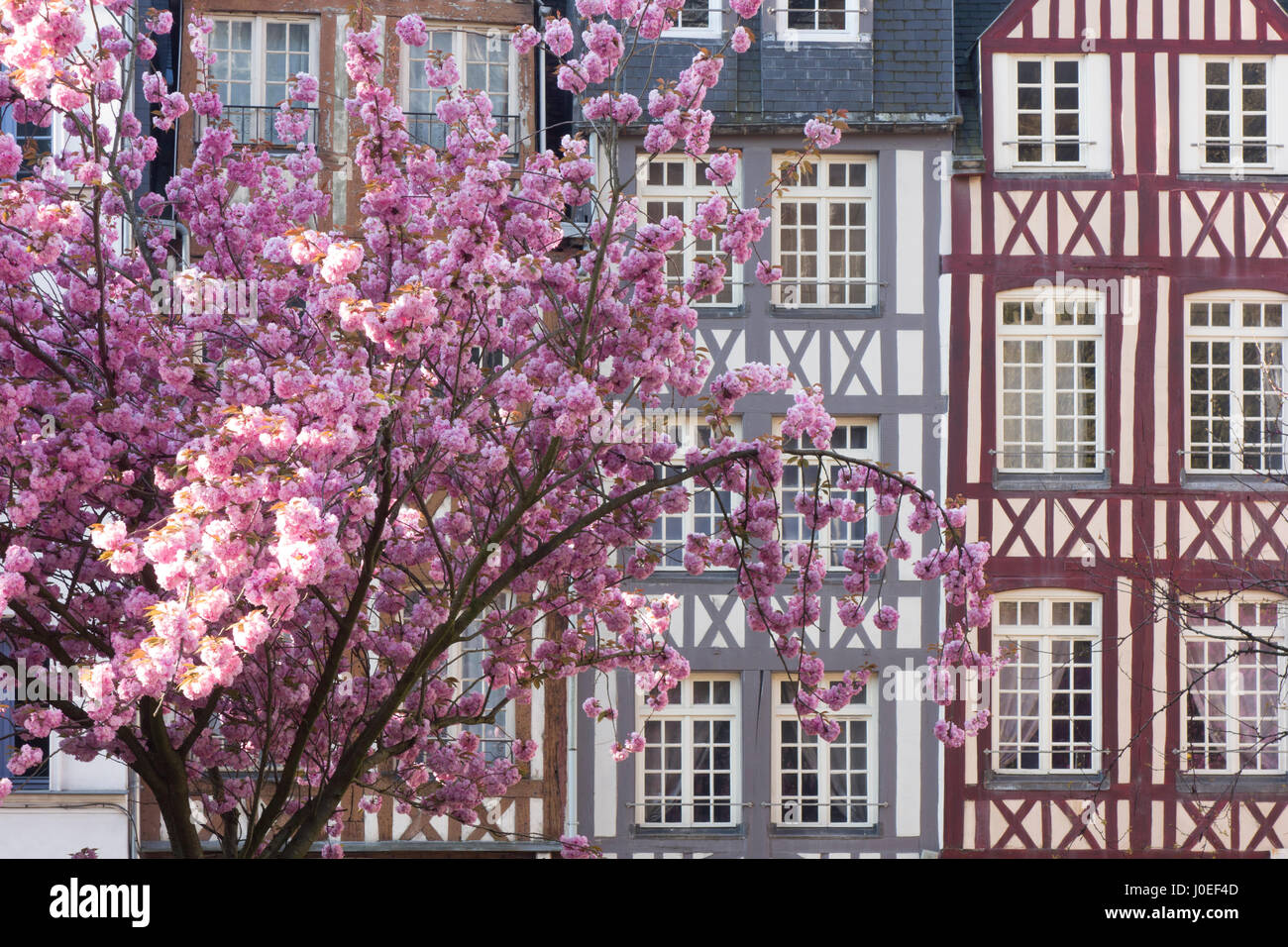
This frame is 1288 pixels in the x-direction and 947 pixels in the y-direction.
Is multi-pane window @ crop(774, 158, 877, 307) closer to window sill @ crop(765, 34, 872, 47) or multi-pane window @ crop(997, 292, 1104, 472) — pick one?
window sill @ crop(765, 34, 872, 47)

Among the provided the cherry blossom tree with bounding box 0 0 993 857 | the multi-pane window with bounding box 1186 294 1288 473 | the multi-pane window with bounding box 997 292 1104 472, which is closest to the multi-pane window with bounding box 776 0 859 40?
the multi-pane window with bounding box 997 292 1104 472

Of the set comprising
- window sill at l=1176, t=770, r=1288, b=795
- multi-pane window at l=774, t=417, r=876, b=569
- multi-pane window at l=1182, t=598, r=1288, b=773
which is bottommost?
window sill at l=1176, t=770, r=1288, b=795

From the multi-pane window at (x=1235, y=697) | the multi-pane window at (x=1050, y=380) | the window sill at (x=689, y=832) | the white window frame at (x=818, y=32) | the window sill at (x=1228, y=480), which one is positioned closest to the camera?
the window sill at (x=689, y=832)

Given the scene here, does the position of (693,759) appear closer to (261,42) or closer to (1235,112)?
(261,42)

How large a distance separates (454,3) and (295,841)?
8.52 metres

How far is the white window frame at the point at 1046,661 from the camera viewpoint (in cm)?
1293

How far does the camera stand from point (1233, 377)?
13164 mm

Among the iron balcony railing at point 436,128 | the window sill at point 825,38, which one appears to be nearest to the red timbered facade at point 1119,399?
the window sill at point 825,38

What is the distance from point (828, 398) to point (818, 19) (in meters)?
3.12

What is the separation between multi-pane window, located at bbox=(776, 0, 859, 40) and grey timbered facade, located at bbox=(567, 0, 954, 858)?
0.7 inches

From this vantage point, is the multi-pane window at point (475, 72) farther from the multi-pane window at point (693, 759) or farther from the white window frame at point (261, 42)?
the multi-pane window at point (693, 759)

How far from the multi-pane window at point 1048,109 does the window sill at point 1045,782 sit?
4.80 metres

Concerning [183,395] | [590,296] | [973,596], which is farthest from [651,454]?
[183,395]

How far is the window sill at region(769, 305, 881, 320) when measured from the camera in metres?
13.0
